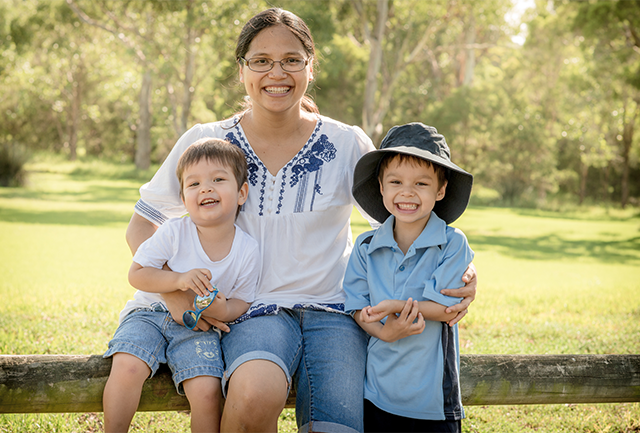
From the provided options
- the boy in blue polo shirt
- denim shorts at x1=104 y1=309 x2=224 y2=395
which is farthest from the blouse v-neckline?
denim shorts at x1=104 y1=309 x2=224 y2=395

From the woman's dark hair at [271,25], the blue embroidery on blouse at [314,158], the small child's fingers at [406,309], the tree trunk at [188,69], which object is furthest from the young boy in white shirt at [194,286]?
the tree trunk at [188,69]

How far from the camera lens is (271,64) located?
8.48 ft

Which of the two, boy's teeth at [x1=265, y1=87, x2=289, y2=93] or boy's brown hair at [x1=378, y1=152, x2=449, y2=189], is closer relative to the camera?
boy's brown hair at [x1=378, y1=152, x2=449, y2=189]

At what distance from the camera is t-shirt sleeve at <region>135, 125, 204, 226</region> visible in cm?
269

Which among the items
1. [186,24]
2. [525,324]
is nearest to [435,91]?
[186,24]

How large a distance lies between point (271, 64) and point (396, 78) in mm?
14036

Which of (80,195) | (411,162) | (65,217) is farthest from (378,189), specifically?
(80,195)

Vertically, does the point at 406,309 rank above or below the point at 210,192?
below

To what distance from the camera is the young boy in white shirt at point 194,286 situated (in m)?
2.12

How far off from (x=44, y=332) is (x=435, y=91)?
92.1 ft

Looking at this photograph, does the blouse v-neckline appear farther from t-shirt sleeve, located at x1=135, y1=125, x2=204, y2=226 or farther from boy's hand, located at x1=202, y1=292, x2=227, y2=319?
boy's hand, located at x1=202, y1=292, x2=227, y2=319

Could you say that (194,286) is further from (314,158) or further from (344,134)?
(344,134)

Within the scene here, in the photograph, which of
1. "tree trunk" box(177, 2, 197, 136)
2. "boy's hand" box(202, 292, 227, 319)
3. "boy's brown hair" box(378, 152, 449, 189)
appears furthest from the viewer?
"tree trunk" box(177, 2, 197, 136)

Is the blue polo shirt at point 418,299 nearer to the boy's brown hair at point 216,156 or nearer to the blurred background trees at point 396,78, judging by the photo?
the boy's brown hair at point 216,156
